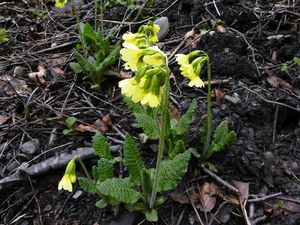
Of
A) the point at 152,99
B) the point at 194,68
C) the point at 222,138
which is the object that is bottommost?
the point at 222,138

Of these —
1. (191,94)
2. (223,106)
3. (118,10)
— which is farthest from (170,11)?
(223,106)

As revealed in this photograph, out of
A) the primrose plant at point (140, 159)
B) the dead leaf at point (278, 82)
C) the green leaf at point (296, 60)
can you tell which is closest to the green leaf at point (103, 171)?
the primrose plant at point (140, 159)

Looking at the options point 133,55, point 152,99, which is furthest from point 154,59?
point 152,99

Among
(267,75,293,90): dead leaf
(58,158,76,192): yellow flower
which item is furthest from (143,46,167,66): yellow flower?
(267,75,293,90): dead leaf

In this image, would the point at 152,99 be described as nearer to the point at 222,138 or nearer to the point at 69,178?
the point at 69,178

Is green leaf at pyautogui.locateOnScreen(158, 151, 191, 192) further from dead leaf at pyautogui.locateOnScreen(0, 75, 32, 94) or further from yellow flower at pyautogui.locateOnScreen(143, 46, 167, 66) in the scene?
dead leaf at pyautogui.locateOnScreen(0, 75, 32, 94)

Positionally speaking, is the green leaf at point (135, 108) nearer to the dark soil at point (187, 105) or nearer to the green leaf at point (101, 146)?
the dark soil at point (187, 105)

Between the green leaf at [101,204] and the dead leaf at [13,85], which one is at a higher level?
the dead leaf at [13,85]

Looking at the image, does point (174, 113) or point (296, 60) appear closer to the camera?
point (174, 113)
